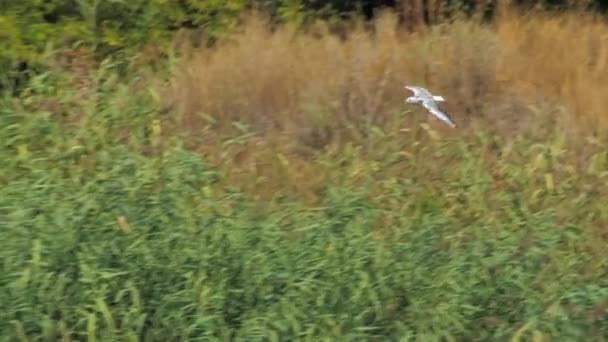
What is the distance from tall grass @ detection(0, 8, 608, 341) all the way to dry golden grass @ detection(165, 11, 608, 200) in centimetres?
1

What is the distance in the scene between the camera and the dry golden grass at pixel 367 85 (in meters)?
6.28

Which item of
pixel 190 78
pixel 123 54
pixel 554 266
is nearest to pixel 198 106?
pixel 190 78

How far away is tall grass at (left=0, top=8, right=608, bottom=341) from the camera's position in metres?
4.50

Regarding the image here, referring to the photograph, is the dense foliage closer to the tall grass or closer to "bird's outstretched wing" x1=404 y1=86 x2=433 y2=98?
the tall grass

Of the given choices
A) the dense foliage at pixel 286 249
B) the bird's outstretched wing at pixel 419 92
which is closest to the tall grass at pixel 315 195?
the dense foliage at pixel 286 249

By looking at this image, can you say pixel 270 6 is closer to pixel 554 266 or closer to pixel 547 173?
pixel 547 173

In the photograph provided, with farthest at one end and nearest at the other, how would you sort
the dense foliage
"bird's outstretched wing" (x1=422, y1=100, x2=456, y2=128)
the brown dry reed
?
the brown dry reed < "bird's outstretched wing" (x1=422, y1=100, x2=456, y2=128) < the dense foliage

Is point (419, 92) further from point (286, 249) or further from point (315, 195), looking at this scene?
point (286, 249)

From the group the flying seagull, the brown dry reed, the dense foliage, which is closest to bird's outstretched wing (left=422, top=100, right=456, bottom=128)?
the flying seagull

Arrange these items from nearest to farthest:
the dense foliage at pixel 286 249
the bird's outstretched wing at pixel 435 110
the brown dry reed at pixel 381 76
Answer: the dense foliage at pixel 286 249
the bird's outstretched wing at pixel 435 110
the brown dry reed at pixel 381 76

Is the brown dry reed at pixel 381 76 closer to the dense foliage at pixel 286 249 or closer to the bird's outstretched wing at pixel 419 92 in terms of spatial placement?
the bird's outstretched wing at pixel 419 92

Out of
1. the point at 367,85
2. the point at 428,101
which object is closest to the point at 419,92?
the point at 428,101

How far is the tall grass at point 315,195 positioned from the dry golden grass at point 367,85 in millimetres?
14

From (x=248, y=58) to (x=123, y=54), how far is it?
755 millimetres
